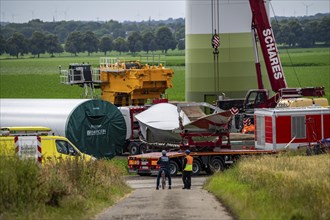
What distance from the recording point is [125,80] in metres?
59.0

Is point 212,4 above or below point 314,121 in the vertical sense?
above

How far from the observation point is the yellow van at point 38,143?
31.9 metres

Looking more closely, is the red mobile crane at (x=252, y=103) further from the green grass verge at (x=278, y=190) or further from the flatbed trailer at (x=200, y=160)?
the green grass verge at (x=278, y=190)

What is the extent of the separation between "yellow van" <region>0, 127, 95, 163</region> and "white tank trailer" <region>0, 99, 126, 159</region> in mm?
6991

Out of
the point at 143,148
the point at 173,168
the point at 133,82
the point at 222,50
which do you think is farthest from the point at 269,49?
the point at 173,168

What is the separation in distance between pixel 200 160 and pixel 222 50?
19392mm

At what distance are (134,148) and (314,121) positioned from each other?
426 inches

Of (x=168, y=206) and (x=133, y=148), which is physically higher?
(x=168, y=206)

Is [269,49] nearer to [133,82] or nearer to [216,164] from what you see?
[133,82]

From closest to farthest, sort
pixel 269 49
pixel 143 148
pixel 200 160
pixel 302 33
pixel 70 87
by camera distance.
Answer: pixel 200 160 < pixel 143 148 < pixel 269 49 < pixel 70 87 < pixel 302 33

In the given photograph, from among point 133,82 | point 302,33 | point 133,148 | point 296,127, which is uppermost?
point 302,33

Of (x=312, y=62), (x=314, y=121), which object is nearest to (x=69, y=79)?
(x=314, y=121)

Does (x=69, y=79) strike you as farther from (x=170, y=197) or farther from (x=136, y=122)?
(x=170, y=197)

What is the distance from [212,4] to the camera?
2322 inches
